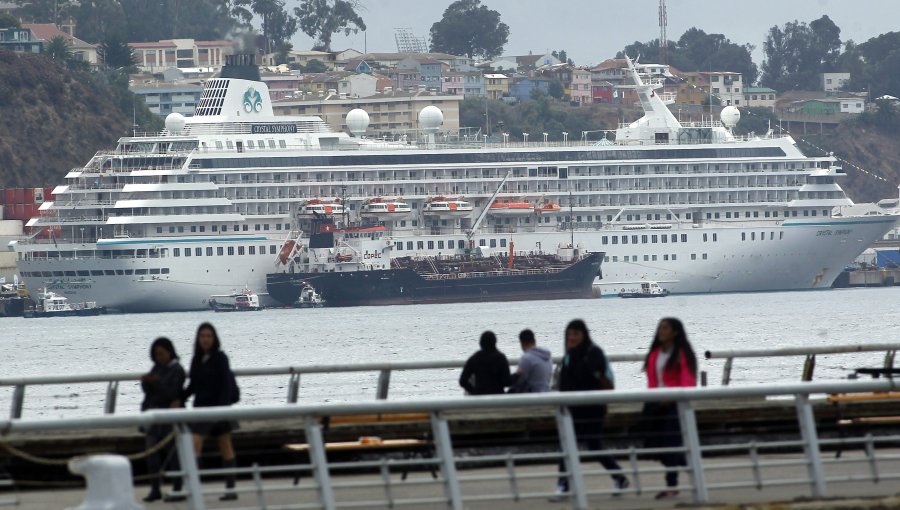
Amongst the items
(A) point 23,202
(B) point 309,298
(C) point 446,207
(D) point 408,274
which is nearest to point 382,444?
(B) point 309,298

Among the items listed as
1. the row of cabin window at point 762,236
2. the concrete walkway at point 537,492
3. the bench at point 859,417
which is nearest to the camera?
the concrete walkway at point 537,492

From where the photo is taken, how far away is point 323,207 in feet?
262

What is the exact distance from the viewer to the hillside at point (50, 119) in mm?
106688

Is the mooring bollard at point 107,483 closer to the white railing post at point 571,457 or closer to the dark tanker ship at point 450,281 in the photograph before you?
the white railing post at point 571,457

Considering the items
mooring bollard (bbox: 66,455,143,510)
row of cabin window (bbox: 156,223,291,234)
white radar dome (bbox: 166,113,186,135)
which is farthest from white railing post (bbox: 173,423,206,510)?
white radar dome (bbox: 166,113,186,135)

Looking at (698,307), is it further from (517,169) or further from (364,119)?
(364,119)

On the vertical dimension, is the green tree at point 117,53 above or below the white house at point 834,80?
above

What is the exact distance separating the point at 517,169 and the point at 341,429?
244ft

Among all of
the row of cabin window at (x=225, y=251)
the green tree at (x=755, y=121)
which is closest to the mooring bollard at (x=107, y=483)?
the row of cabin window at (x=225, y=251)

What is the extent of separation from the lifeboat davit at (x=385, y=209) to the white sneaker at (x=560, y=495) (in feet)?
233

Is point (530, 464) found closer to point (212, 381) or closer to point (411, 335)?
point (212, 381)

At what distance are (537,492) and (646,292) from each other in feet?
233

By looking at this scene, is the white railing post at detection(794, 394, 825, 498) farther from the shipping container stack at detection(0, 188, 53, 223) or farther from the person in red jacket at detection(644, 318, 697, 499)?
the shipping container stack at detection(0, 188, 53, 223)

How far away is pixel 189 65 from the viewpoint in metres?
155
